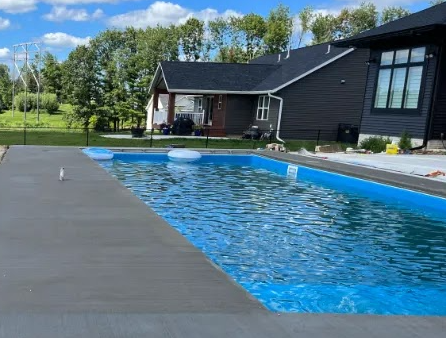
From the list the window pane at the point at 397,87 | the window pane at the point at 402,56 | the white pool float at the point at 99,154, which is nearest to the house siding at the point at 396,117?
the window pane at the point at 397,87

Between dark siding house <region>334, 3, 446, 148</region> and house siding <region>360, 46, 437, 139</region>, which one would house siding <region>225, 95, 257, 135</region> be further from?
house siding <region>360, 46, 437, 139</region>

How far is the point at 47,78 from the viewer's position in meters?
50.7

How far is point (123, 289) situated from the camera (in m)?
3.56

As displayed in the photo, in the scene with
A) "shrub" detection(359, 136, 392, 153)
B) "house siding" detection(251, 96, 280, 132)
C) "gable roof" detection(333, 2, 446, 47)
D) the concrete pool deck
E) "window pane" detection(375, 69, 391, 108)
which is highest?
"gable roof" detection(333, 2, 446, 47)

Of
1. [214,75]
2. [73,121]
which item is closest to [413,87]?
[214,75]

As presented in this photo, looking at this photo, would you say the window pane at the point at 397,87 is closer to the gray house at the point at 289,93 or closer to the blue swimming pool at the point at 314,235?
the gray house at the point at 289,93

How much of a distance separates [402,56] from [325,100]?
7123 mm

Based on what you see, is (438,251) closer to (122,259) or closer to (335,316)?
(335,316)

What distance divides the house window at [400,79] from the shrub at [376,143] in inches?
49.7

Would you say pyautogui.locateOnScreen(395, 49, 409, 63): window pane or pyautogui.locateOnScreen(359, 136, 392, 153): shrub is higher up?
pyautogui.locateOnScreen(395, 49, 409, 63): window pane

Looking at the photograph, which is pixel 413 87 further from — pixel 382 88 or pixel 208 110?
pixel 208 110

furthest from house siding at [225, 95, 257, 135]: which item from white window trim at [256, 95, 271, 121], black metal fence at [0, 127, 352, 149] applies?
white window trim at [256, 95, 271, 121]

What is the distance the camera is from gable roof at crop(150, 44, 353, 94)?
23562mm

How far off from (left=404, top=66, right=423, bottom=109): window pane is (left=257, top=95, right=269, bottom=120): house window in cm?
865
